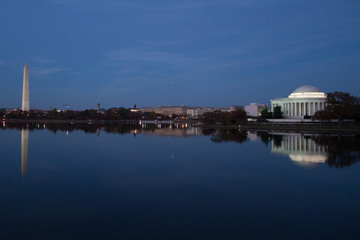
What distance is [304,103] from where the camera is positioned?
251 ft

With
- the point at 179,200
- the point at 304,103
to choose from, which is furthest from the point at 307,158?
the point at 304,103

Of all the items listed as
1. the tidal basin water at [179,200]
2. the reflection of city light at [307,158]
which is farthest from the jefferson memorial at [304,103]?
the tidal basin water at [179,200]

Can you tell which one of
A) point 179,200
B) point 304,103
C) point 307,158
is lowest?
Answer: point 179,200

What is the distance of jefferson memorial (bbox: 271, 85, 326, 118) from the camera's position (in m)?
75.5

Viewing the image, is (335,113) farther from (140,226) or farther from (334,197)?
(140,226)

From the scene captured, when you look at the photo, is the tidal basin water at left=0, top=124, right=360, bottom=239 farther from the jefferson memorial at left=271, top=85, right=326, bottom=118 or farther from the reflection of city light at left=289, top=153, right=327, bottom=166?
the jefferson memorial at left=271, top=85, right=326, bottom=118

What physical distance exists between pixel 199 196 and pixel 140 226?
3.02m

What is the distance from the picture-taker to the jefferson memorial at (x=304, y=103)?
7550 cm

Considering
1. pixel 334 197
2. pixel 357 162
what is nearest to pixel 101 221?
pixel 334 197

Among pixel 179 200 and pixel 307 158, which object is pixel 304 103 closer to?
pixel 307 158

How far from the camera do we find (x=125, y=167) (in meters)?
15.5

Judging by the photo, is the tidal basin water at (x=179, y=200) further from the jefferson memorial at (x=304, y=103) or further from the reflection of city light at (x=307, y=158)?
the jefferson memorial at (x=304, y=103)

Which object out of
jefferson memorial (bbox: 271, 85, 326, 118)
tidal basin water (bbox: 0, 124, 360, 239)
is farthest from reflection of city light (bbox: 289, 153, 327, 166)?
jefferson memorial (bbox: 271, 85, 326, 118)

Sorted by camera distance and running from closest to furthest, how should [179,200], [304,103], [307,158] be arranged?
[179,200] < [307,158] < [304,103]
